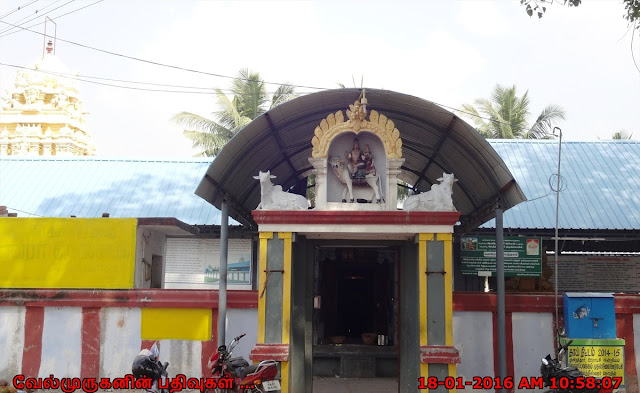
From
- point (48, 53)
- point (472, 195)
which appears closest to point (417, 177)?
point (472, 195)

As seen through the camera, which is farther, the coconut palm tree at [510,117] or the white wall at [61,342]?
the coconut palm tree at [510,117]

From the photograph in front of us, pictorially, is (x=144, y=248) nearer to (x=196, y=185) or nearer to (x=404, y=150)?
(x=404, y=150)

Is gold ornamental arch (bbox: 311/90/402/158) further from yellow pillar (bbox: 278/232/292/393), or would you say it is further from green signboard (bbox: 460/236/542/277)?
green signboard (bbox: 460/236/542/277)

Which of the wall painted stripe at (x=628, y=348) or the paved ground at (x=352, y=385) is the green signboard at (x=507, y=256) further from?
the paved ground at (x=352, y=385)

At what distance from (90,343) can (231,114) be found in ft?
45.3

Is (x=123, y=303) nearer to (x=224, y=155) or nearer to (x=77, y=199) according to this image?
(x=224, y=155)

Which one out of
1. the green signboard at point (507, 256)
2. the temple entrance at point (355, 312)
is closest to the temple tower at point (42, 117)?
the temple entrance at point (355, 312)

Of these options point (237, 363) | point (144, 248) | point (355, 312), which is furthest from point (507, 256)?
point (144, 248)

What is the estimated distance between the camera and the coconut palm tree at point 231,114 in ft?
75.8

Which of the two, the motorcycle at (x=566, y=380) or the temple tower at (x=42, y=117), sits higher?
the temple tower at (x=42, y=117)

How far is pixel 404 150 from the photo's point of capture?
11.5m

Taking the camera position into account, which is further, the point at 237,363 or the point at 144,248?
the point at 144,248

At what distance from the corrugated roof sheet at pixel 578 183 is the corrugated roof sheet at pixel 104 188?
7.19 m

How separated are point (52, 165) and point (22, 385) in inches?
360
